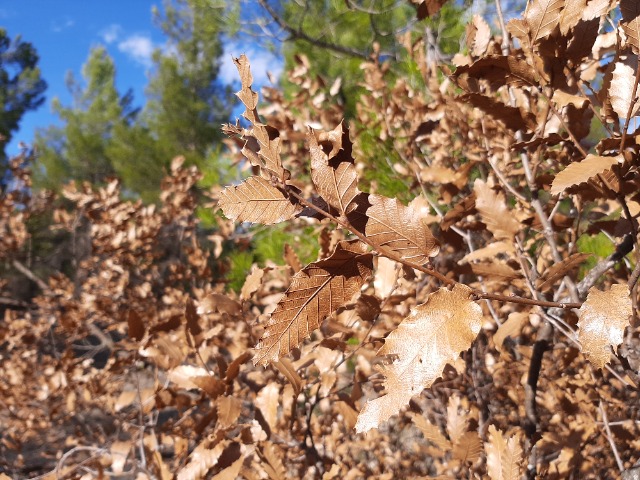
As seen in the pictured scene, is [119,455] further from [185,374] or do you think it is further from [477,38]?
[477,38]

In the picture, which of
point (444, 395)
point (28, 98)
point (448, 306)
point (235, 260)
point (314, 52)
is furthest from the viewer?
point (28, 98)

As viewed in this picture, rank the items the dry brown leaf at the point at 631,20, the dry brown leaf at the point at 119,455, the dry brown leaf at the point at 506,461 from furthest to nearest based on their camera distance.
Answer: the dry brown leaf at the point at 119,455
the dry brown leaf at the point at 506,461
the dry brown leaf at the point at 631,20

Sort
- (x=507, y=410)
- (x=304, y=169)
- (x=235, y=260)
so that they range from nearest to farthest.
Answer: (x=507, y=410)
(x=304, y=169)
(x=235, y=260)

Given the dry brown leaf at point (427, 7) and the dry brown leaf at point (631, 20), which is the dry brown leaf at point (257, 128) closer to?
the dry brown leaf at point (631, 20)

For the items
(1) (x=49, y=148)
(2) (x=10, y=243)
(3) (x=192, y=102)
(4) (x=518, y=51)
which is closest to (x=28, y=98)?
(1) (x=49, y=148)

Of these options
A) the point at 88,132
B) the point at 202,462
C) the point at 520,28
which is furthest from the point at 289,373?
the point at 88,132

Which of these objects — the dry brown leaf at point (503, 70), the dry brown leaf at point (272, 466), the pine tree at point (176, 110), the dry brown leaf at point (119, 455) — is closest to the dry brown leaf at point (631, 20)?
the dry brown leaf at point (503, 70)

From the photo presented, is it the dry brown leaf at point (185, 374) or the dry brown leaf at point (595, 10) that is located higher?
the dry brown leaf at point (595, 10)

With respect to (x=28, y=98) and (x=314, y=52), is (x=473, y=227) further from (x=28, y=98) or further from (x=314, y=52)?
(x=28, y=98)
